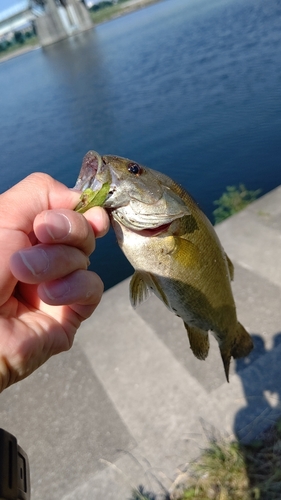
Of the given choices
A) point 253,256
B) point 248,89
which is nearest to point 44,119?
point 248,89

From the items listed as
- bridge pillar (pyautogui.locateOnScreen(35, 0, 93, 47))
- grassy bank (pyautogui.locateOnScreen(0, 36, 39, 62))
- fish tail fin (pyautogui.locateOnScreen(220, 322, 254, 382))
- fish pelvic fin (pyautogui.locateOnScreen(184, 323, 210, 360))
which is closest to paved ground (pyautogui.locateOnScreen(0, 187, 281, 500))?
fish tail fin (pyautogui.locateOnScreen(220, 322, 254, 382))

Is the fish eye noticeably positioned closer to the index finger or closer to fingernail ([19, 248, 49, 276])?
the index finger

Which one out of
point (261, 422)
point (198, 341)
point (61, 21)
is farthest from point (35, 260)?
point (61, 21)

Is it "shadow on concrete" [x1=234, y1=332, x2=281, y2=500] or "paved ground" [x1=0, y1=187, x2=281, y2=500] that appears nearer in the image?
"shadow on concrete" [x1=234, y1=332, x2=281, y2=500]

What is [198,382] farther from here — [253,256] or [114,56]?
[114,56]

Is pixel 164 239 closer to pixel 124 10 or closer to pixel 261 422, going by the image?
pixel 261 422

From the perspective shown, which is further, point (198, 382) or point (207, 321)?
point (198, 382)
